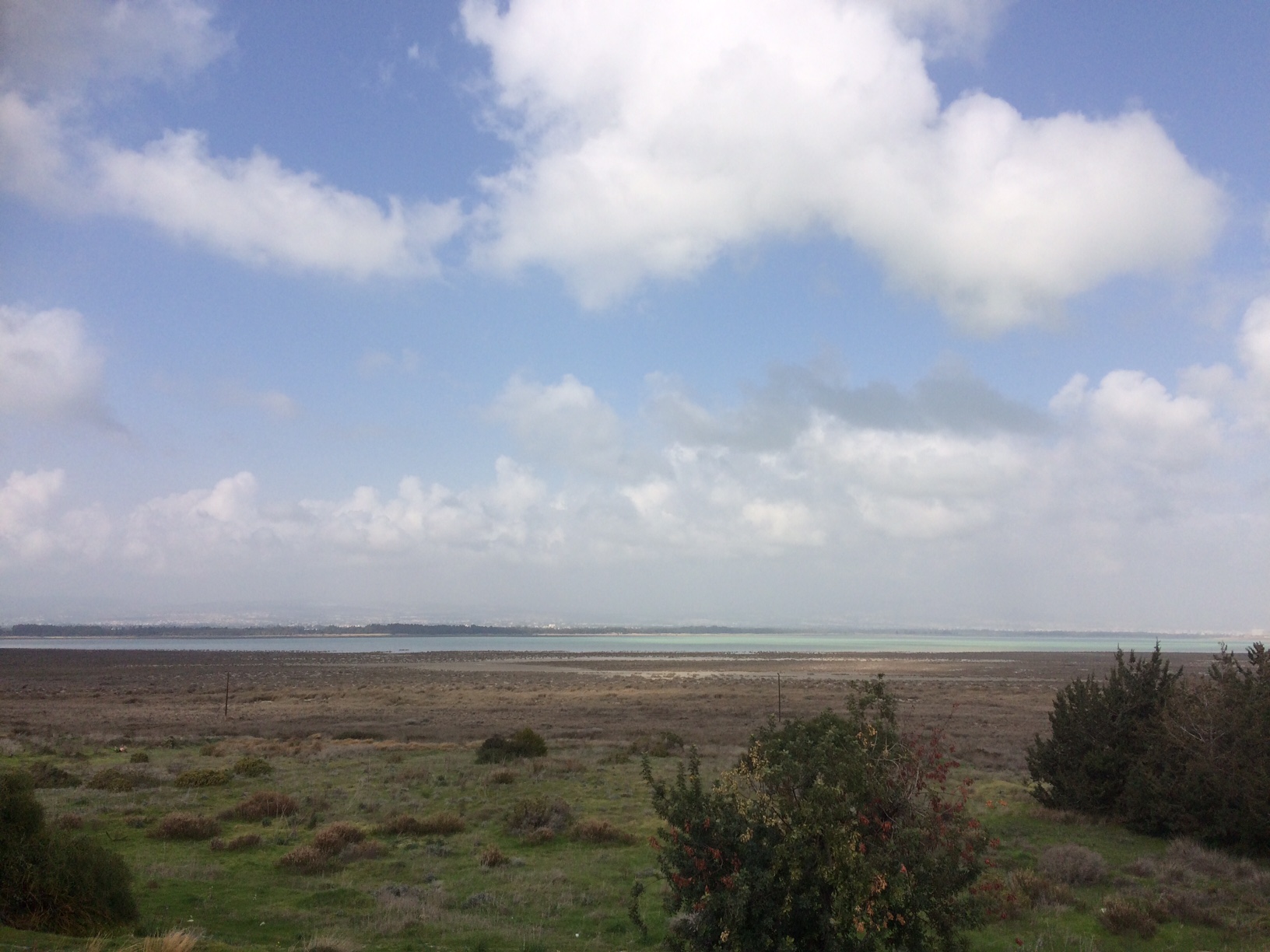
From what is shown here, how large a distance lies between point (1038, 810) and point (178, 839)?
19.0m

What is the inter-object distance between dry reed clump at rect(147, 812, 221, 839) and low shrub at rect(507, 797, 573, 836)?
6120 mm

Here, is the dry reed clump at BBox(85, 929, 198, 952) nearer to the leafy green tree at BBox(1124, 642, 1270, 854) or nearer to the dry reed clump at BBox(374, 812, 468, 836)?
the dry reed clump at BBox(374, 812, 468, 836)

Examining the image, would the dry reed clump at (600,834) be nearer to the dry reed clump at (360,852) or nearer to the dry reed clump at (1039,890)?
the dry reed clump at (360,852)

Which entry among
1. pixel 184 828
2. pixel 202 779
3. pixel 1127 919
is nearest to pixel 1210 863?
pixel 1127 919

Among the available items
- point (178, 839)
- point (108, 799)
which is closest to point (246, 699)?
point (108, 799)

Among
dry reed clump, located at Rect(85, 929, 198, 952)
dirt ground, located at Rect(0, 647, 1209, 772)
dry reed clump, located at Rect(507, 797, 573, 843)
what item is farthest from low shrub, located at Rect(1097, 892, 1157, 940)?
dry reed clump, located at Rect(85, 929, 198, 952)

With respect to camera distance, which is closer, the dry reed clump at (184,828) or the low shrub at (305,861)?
the low shrub at (305,861)

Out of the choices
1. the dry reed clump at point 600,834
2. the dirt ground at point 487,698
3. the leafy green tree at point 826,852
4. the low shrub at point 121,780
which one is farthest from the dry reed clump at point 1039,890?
the low shrub at point 121,780

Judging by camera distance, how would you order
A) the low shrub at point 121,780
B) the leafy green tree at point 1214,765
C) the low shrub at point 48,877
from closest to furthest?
1. the low shrub at point 48,877
2. the leafy green tree at point 1214,765
3. the low shrub at point 121,780

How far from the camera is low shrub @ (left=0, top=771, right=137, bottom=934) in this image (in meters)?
8.98

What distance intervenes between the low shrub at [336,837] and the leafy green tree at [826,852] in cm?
953

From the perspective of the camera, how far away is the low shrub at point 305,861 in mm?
13930

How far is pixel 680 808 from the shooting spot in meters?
8.09

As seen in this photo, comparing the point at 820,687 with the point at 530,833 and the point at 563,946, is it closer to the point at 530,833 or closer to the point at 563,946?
the point at 530,833
